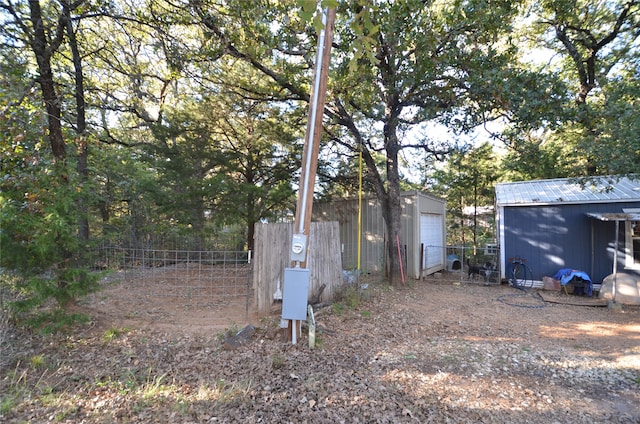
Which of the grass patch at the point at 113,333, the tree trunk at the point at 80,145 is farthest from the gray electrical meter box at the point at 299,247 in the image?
the tree trunk at the point at 80,145

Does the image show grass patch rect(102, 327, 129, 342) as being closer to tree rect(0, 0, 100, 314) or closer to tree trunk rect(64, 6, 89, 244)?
tree rect(0, 0, 100, 314)

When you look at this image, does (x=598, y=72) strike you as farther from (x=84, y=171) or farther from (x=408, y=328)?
(x=84, y=171)

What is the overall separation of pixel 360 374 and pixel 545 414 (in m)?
1.67

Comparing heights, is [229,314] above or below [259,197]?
below

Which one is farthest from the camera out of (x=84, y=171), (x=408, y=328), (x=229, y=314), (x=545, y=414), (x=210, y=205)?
(x=210, y=205)

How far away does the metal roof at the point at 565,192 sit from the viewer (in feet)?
27.3

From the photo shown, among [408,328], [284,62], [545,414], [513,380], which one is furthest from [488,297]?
[284,62]

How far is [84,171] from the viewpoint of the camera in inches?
266

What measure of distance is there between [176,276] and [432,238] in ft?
27.5

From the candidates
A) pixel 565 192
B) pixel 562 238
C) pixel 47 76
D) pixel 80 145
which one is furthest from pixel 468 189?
pixel 47 76

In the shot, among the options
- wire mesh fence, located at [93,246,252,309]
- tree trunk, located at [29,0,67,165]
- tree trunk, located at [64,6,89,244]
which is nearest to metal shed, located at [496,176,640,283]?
wire mesh fence, located at [93,246,252,309]

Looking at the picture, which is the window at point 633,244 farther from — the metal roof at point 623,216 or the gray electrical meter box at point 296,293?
the gray electrical meter box at point 296,293

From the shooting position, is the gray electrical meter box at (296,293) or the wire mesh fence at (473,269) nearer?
the gray electrical meter box at (296,293)

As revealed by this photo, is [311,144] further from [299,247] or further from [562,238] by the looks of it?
[562,238]
